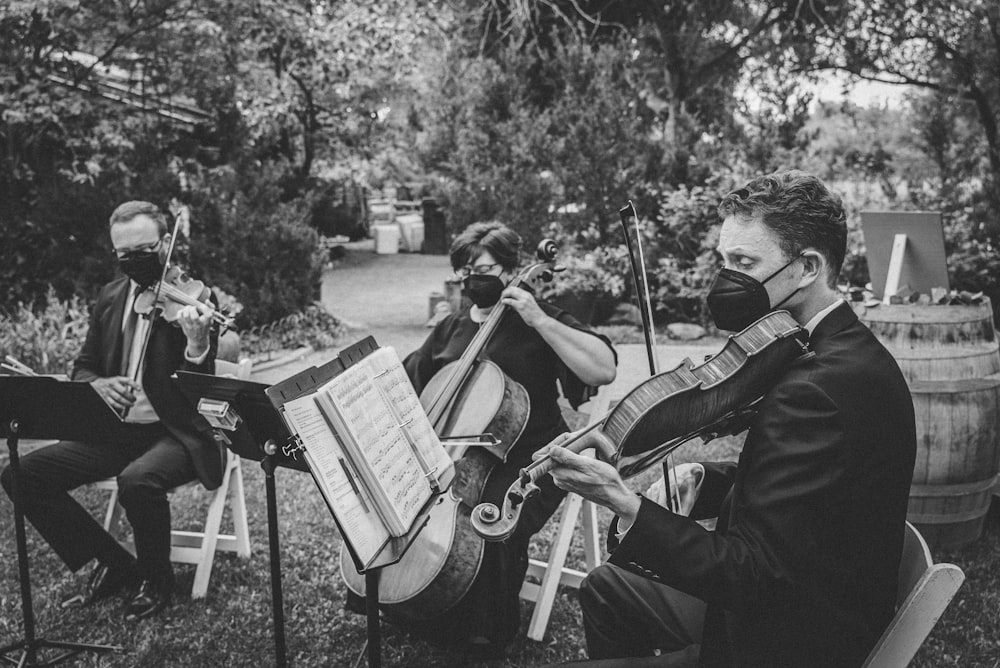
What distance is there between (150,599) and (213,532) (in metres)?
0.37

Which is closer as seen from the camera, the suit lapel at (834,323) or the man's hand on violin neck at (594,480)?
the man's hand on violin neck at (594,480)

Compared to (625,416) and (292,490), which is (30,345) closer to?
(292,490)

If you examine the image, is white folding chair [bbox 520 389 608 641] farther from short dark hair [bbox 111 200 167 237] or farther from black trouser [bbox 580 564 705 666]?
short dark hair [bbox 111 200 167 237]

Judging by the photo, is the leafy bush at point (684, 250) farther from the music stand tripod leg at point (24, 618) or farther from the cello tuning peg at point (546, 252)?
the music stand tripod leg at point (24, 618)

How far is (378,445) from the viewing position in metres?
2.17

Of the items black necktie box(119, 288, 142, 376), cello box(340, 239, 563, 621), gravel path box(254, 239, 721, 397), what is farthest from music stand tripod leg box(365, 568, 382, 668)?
Answer: gravel path box(254, 239, 721, 397)

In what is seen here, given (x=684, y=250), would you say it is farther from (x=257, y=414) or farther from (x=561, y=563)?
(x=257, y=414)

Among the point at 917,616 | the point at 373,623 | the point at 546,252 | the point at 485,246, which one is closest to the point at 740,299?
the point at 917,616

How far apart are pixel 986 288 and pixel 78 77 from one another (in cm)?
915

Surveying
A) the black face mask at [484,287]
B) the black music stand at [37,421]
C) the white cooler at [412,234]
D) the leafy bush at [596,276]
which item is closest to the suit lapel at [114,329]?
the black music stand at [37,421]

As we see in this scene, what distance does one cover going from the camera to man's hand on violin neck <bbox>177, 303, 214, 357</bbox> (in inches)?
133

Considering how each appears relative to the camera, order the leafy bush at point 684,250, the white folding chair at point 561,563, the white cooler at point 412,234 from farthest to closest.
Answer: the white cooler at point 412,234 < the leafy bush at point 684,250 < the white folding chair at point 561,563

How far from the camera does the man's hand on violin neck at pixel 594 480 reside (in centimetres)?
176

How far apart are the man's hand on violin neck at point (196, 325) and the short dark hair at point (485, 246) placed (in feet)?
3.44
